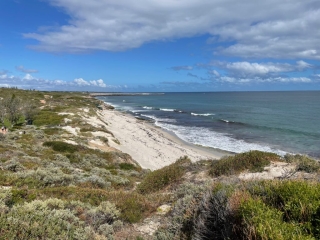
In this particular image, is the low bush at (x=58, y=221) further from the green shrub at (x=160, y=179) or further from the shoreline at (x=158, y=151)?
the shoreline at (x=158, y=151)

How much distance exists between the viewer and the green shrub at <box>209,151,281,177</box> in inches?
415

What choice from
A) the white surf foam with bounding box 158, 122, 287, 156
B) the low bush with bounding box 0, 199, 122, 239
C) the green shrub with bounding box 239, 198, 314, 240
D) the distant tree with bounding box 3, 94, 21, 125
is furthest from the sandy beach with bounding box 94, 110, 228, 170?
the green shrub with bounding box 239, 198, 314, 240

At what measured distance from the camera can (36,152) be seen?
1647 cm

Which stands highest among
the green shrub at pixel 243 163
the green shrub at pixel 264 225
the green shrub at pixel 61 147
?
the green shrub at pixel 264 225

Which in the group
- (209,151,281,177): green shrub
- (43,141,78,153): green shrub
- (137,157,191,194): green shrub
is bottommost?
(43,141,78,153): green shrub

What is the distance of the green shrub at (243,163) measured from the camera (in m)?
10.5

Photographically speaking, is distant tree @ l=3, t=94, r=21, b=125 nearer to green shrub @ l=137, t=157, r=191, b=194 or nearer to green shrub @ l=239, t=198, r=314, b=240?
green shrub @ l=137, t=157, r=191, b=194

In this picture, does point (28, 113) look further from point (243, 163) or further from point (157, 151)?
point (243, 163)

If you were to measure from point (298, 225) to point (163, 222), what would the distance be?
3.29 m

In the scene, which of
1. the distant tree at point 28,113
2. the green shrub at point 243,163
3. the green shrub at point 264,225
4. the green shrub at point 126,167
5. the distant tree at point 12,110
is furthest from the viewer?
the distant tree at point 28,113

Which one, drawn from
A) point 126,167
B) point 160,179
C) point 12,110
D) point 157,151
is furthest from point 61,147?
point 12,110

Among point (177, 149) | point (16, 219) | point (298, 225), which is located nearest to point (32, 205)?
point (16, 219)

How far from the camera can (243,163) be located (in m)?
10.9

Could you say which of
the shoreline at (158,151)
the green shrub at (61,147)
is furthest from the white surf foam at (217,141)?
the green shrub at (61,147)
